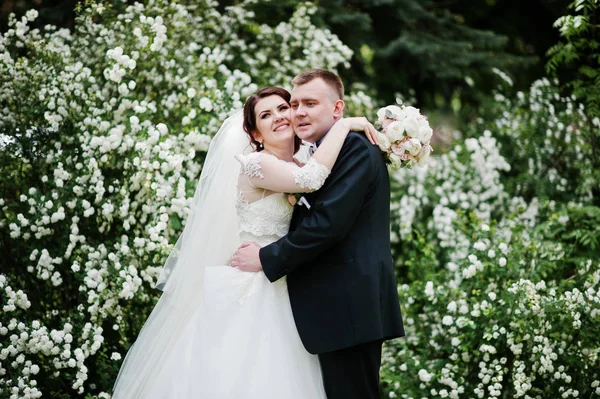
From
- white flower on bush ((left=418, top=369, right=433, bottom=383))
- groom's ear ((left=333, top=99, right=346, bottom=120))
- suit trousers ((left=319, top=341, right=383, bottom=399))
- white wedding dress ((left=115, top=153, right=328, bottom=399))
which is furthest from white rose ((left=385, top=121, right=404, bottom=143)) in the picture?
white flower on bush ((left=418, top=369, right=433, bottom=383))

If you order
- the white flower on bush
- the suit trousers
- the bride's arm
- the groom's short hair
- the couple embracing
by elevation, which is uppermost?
the groom's short hair

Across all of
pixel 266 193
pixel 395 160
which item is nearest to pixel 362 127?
pixel 395 160

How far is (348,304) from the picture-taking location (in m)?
3.42

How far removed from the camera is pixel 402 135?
3.54m

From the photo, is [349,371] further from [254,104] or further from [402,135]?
[254,104]

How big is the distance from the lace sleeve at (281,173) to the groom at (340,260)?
0.37 ft

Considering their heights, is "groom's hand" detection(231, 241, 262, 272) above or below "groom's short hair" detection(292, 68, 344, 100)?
below

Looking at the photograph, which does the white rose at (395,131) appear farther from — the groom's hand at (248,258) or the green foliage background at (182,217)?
the green foliage background at (182,217)

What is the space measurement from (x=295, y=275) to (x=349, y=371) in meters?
0.57

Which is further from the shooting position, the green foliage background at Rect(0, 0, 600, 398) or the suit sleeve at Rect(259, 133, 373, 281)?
the green foliage background at Rect(0, 0, 600, 398)

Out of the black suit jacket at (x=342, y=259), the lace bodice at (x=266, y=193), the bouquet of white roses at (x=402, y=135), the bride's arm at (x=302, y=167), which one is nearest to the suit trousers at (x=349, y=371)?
the black suit jacket at (x=342, y=259)

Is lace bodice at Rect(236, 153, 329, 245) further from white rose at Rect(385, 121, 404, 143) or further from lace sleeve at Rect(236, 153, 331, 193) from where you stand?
white rose at Rect(385, 121, 404, 143)

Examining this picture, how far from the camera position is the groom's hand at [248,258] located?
11.5ft

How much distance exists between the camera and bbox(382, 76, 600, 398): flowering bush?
4.37 metres
